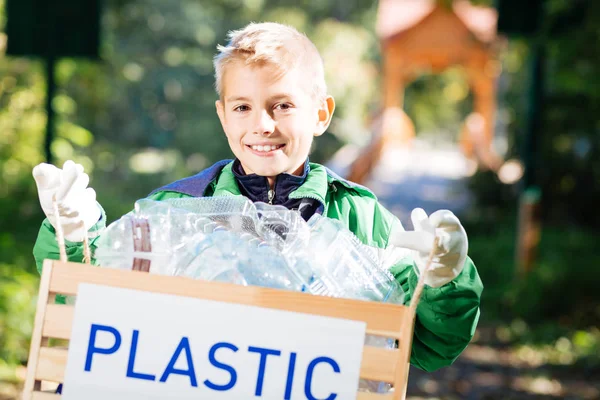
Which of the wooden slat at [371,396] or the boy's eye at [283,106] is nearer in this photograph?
the wooden slat at [371,396]

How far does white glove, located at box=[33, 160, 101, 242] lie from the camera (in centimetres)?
179

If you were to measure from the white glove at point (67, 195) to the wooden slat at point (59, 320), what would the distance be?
0.63ft

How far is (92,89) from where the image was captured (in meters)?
11.8

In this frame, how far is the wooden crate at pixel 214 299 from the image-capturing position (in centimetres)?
164

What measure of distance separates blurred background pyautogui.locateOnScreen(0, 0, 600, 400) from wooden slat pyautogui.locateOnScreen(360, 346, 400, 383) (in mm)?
3989

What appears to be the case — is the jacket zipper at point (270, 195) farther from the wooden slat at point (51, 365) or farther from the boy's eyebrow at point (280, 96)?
the wooden slat at point (51, 365)

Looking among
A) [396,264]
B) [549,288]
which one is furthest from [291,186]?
[549,288]

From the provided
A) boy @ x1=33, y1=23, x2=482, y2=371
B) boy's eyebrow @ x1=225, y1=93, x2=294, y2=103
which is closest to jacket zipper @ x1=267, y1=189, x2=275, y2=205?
boy @ x1=33, y1=23, x2=482, y2=371

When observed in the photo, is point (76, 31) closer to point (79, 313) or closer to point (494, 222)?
point (494, 222)

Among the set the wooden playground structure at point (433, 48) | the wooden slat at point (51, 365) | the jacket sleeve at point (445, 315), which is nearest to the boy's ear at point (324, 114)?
the jacket sleeve at point (445, 315)

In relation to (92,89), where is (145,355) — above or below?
below

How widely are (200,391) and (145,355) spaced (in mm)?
132

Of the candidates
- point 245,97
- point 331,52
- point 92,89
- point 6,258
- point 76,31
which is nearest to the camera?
point 245,97

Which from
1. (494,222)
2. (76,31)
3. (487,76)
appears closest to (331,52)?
(487,76)
